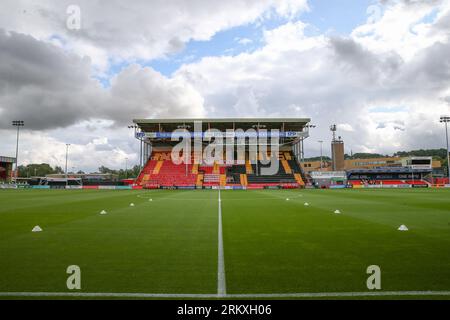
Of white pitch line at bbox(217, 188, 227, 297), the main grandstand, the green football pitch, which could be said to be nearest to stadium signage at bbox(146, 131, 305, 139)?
the main grandstand

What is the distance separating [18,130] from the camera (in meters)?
71.3

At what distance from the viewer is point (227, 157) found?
74.6 metres

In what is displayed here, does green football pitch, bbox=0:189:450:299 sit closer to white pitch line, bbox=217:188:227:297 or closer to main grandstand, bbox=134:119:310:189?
white pitch line, bbox=217:188:227:297

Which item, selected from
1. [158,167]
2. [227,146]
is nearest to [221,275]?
[158,167]

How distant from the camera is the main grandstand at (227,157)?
6575 centimetres

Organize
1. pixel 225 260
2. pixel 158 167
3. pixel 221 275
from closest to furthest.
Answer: pixel 221 275 < pixel 225 260 < pixel 158 167

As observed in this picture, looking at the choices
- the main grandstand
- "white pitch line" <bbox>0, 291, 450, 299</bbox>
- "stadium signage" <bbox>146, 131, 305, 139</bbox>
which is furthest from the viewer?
"stadium signage" <bbox>146, 131, 305, 139</bbox>

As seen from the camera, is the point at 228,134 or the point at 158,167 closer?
the point at 228,134

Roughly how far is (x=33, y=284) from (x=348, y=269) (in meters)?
5.41

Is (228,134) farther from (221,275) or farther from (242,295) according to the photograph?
(242,295)

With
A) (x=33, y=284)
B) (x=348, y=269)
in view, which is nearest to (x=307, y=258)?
(x=348, y=269)

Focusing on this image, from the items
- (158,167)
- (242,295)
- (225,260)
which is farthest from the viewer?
(158,167)

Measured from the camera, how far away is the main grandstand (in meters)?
65.8
